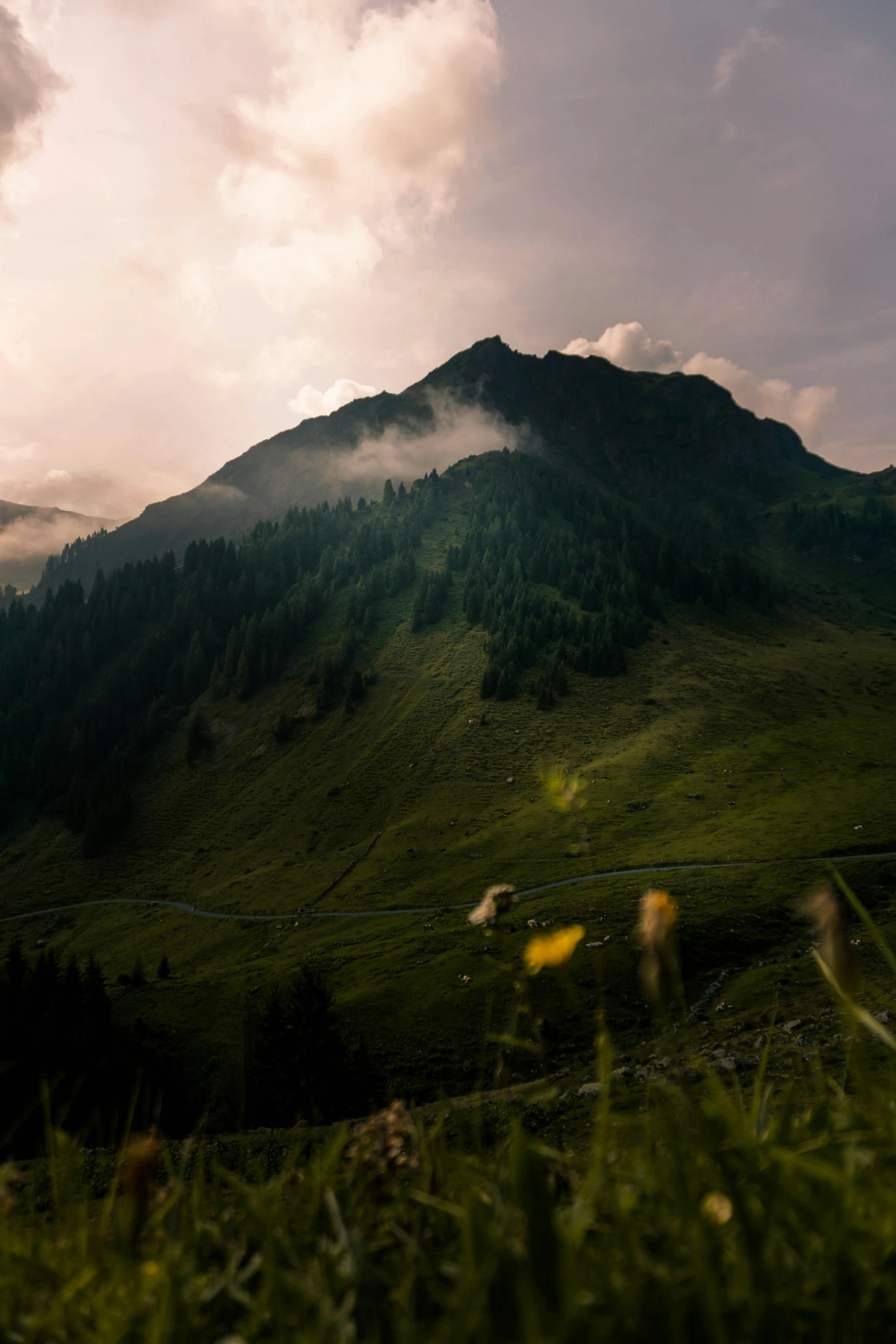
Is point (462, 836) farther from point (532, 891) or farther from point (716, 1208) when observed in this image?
point (716, 1208)

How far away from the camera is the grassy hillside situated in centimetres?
4188

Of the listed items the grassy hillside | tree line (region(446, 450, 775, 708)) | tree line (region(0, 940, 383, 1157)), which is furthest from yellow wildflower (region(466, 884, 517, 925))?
tree line (region(446, 450, 775, 708))

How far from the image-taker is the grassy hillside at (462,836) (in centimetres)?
4188

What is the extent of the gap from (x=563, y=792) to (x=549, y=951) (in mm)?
655

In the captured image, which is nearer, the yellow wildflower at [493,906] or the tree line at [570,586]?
the yellow wildflower at [493,906]

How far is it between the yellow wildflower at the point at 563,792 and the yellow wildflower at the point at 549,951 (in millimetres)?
447

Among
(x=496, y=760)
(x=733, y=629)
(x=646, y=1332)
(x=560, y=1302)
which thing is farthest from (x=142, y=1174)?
(x=733, y=629)

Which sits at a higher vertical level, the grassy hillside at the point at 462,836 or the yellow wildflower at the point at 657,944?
the yellow wildflower at the point at 657,944

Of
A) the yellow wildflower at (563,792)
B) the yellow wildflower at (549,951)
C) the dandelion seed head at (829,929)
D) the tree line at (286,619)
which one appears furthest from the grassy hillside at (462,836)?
the tree line at (286,619)

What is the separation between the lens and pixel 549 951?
2.11 m

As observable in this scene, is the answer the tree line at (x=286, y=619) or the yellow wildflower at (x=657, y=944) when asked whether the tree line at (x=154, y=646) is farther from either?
the yellow wildflower at (x=657, y=944)

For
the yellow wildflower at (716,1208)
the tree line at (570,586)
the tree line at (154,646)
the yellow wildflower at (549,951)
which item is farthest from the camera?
the tree line at (154,646)

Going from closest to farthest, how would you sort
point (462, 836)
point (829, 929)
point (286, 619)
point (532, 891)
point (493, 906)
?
point (829, 929)
point (493, 906)
point (532, 891)
point (462, 836)
point (286, 619)

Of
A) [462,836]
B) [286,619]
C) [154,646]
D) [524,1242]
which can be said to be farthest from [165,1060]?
[154,646]
